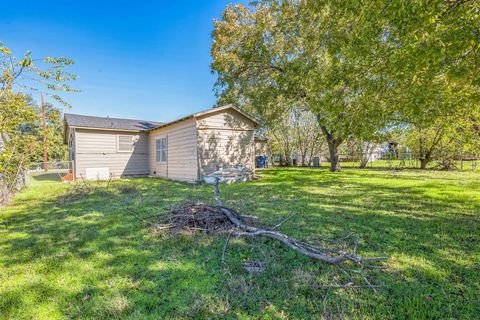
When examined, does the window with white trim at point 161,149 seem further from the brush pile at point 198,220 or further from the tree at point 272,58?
the brush pile at point 198,220

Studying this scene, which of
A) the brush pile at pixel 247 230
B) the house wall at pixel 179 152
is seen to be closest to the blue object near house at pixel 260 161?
the house wall at pixel 179 152

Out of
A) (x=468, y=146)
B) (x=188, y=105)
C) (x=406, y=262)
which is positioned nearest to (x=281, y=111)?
(x=468, y=146)

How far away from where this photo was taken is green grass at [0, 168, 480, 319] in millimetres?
2031

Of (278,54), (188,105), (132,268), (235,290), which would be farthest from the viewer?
(188,105)

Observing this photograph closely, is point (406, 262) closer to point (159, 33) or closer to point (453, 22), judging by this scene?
point (453, 22)

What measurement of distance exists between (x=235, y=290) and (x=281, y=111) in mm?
12291

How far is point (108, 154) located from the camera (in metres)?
12.9

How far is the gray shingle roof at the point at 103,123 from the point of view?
482 inches

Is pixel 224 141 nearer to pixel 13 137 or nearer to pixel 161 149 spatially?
pixel 161 149

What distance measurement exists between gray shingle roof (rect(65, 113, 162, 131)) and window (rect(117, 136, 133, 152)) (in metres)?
0.60

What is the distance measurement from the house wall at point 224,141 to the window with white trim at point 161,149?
10.3 ft

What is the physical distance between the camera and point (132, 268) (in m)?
2.71

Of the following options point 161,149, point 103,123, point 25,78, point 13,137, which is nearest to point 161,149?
point 161,149

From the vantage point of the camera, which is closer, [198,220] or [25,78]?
[25,78]
